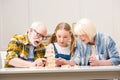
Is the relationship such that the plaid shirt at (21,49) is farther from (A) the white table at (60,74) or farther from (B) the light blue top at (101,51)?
(A) the white table at (60,74)

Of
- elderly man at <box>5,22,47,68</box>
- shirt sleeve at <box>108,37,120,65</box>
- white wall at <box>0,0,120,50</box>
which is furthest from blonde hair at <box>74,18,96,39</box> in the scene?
white wall at <box>0,0,120,50</box>

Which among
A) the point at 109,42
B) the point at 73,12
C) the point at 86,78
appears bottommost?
the point at 86,78

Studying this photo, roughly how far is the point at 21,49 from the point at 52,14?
5.60 ft

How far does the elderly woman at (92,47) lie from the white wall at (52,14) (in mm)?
1655

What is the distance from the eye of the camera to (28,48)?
7.34 feet

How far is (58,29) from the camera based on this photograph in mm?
2236

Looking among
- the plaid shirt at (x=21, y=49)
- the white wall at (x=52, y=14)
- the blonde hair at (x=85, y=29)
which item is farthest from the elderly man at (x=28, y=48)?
the white wall at (x=52, y=14)

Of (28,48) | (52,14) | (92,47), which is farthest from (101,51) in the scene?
(52,14)

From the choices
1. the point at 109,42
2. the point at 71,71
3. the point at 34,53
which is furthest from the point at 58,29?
the point at 71,71

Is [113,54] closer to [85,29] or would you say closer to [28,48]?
[85,29]

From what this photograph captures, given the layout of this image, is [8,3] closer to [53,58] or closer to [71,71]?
[53,58]

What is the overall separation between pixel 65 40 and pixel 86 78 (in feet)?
1.88

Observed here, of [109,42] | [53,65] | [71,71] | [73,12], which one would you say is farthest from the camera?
[73,12]

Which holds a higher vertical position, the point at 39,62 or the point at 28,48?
the point at 28,48
